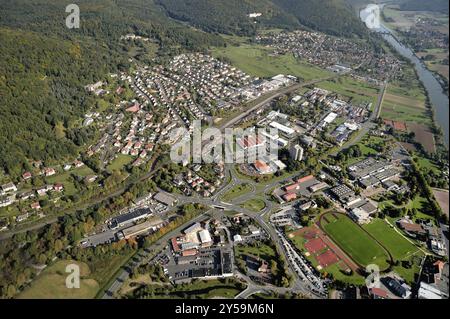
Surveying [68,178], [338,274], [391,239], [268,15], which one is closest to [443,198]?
[391,239]

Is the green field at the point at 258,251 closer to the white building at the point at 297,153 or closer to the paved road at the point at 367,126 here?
the white building at the point at 297,153

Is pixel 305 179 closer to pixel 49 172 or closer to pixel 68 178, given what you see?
pixel 68 178

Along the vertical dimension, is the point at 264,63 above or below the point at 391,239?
above

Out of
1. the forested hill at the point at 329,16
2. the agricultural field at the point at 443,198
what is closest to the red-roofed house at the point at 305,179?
the agricultural field at the point at 443,198

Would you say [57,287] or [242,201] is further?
[242,201]

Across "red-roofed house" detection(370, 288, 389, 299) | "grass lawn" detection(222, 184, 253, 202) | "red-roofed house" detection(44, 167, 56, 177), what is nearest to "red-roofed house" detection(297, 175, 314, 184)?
"grass lawn" detection(222, 184, 253, 202)

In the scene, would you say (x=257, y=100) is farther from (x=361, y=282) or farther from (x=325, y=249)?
(x=361, y=282)

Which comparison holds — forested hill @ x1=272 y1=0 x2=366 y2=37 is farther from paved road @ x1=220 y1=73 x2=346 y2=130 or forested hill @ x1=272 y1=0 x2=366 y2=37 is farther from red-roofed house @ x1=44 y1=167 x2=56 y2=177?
red-roofed house @ x1=44 y1=167 x2=56 y2=177
